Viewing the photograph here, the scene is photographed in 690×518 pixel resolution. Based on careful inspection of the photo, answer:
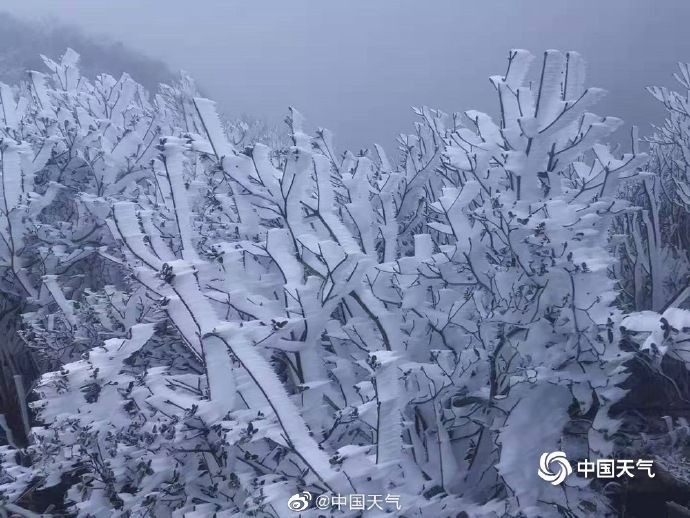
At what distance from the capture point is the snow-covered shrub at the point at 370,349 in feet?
5.43

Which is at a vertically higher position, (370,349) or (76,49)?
(76,49)

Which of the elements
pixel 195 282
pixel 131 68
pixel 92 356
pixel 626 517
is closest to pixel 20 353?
pixel 92 356

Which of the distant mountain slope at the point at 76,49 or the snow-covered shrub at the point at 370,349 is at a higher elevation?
the distant mountain slope at the point at 76,49

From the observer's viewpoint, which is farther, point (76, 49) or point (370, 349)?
point (76, 49)

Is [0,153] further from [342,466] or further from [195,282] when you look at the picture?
[342,466]

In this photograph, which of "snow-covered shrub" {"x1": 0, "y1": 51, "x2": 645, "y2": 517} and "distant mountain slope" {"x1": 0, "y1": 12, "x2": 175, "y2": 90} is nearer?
"snow-covered shrub" {"x1": 0, "y1": 51, "x2": 645, "y2": 517}

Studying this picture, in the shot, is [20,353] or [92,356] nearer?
[92,356]

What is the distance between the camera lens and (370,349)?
200 centimetres

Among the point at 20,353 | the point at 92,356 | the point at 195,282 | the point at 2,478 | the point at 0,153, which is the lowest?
the point at 2,478

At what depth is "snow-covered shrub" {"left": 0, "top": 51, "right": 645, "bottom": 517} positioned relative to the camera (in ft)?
5.43

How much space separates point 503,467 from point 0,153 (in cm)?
284

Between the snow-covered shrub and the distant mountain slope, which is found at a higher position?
the distant mountain slope

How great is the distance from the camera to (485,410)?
2.02m

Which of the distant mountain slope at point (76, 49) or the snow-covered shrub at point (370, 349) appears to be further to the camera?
the distant mountain slope at point (76, 49)
